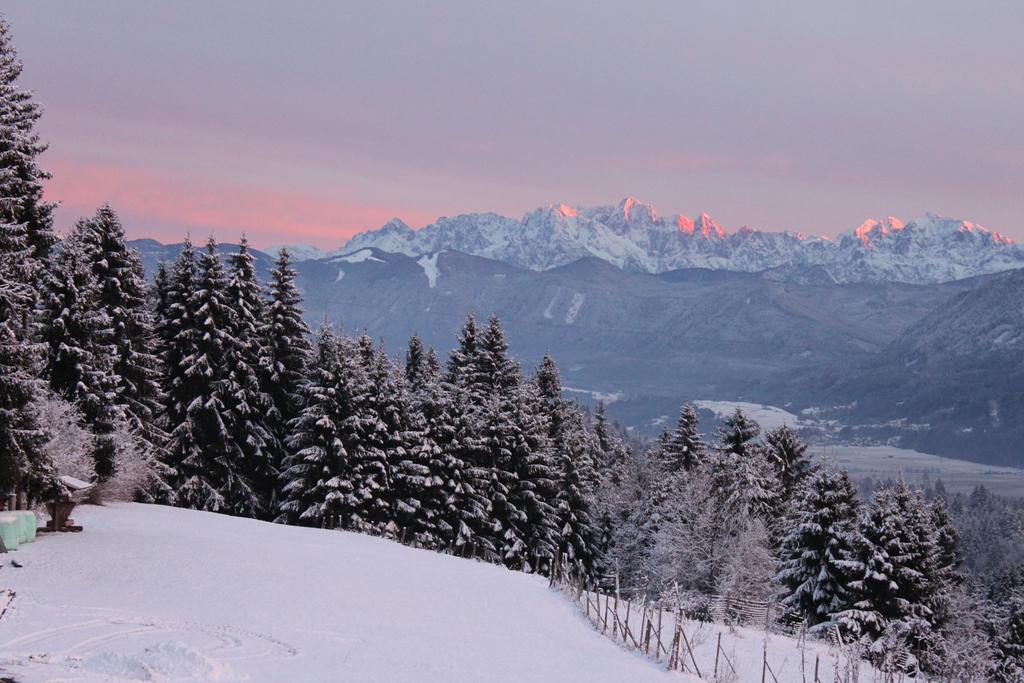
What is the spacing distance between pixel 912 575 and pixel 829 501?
5.56m

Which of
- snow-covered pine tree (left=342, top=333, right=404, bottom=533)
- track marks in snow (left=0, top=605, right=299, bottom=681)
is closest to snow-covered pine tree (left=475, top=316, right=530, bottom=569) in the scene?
snow-covered pine tree (left=342, top=333, right=404, bottom=533)

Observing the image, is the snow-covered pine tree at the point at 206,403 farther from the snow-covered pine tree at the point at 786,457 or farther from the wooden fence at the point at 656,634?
the snow-covered pine tree at the point at 786,457

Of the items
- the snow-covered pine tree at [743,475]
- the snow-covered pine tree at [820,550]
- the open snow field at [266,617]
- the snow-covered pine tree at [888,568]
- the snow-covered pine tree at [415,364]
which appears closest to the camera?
the open snow field at [266,617]

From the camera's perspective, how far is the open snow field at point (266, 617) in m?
15.5

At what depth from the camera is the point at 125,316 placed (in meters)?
41.1

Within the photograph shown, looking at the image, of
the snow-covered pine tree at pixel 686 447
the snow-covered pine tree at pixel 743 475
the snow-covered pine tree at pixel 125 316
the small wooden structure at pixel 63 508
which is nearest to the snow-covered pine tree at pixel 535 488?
the snow-covered pine tree at pixel 743 475

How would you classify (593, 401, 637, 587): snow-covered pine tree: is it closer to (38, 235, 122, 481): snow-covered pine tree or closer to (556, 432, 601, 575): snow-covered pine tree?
(556, 432, 601, 575): snow-covered pine tree

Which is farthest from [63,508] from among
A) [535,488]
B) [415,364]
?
[415,364]

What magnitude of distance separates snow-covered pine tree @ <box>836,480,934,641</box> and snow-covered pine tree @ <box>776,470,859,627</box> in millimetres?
805

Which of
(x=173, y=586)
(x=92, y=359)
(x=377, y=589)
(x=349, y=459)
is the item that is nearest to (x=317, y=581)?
(x=377, y=589)

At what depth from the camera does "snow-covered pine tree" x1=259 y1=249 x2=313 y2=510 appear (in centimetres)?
5047

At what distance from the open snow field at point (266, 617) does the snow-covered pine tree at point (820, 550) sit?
1875cm

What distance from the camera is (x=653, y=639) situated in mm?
24422

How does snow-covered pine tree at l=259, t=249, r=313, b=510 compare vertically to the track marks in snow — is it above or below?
above
